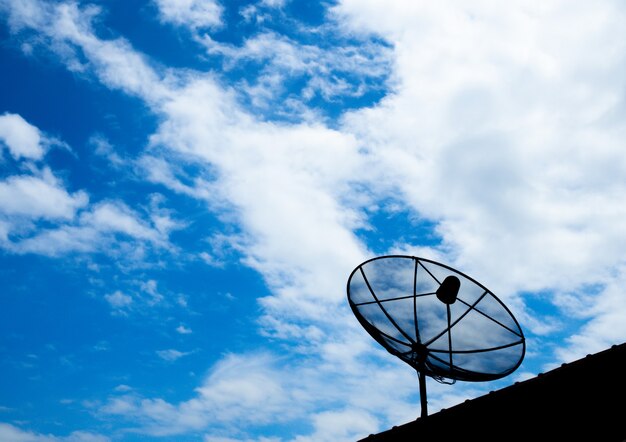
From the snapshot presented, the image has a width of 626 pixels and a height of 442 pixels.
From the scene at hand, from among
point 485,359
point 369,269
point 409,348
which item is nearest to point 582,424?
point 485,359

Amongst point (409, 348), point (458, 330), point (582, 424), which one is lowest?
point (582, 424)

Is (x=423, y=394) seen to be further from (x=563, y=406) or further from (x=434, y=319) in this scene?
(x=434, y=319)

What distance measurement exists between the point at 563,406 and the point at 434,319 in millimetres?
1654

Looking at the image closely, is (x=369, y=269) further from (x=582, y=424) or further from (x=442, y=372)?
(x=582, y=424)

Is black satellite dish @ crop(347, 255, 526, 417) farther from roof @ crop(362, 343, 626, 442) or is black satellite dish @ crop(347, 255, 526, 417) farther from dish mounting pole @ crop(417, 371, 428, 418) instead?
dish mounting pole @ crop(417, 371, 428, 418)

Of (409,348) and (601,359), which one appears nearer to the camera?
(601,359)

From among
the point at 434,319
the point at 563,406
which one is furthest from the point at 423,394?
the point at 434,319

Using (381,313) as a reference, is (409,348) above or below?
below

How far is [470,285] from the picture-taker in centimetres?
687

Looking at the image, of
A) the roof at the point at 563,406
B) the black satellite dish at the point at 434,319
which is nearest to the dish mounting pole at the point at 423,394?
the roof at the point at 563,406

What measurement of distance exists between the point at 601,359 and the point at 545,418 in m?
0.77

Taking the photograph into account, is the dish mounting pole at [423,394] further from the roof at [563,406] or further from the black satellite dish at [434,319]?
the black satellite dish at [434,319]

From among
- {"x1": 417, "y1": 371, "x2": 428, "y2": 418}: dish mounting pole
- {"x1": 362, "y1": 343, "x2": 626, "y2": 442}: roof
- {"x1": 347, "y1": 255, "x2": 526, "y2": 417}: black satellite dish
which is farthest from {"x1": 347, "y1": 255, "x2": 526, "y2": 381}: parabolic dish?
{"x1": 417, "y1": 371, "x2": 428, "y2": 418}: dish mounting pole

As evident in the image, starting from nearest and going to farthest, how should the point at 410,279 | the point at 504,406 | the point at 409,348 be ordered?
1. the point at 504,406
2. the point at 409,348
3. the point at 410,279
